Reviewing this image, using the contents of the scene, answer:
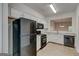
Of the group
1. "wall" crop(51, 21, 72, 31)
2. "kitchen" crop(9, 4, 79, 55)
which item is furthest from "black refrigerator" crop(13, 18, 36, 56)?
"wall" crop(51, 21, 72, 31)

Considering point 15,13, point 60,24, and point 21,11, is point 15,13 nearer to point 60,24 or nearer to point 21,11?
point 21,11

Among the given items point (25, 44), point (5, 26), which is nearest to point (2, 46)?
point (5, 26)

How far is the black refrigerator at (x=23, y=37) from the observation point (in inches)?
102

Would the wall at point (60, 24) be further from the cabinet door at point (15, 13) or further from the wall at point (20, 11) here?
the cabinet door at point (15, 13)

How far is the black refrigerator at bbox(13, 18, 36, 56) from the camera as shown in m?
2.59

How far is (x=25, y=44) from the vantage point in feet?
8.85

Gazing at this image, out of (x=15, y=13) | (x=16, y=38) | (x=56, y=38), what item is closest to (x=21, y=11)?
(x=15, y=13)

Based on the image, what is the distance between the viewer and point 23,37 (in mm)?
2637

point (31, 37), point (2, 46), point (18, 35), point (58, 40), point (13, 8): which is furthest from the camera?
point (58, 40)

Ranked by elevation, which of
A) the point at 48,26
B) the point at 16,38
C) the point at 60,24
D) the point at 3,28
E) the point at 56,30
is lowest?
the point at 16,38

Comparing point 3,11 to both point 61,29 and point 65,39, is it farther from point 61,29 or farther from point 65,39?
point 61,29

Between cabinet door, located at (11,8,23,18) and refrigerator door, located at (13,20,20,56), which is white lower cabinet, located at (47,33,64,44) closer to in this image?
cabinet door, located at (11,8,23,18)

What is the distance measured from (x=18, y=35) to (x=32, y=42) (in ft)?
1.83

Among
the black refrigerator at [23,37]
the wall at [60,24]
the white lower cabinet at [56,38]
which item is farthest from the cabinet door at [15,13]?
the wall at [60,24]
